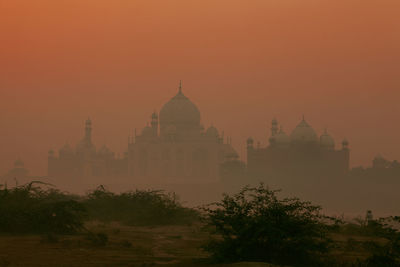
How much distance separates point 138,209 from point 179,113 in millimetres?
49802

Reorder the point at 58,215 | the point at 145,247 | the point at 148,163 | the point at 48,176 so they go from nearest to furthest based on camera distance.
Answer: the point at 145,247 < the point at 58,215 < the point at 148,163 < the point at 48,176

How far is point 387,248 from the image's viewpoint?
658 centimetres

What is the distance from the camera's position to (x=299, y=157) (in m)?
56.2

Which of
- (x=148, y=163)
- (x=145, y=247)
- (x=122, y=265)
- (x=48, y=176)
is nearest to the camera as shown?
(x=122, y=265)

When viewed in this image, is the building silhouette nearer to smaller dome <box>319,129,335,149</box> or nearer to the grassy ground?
smaller dome <box>319,129,335,149</box>

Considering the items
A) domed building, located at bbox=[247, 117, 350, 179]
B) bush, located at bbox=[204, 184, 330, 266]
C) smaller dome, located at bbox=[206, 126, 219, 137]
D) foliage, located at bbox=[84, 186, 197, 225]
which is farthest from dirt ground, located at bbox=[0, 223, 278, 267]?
smaller dome, located at bbox=[206, 126, 219, 137]

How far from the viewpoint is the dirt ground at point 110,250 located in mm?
6670

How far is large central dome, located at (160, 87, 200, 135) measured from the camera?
61.5m

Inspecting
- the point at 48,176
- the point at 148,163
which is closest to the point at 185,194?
the point at 148,163

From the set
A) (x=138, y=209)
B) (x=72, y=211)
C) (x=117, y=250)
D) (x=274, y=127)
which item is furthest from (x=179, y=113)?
(x=117, y=250)

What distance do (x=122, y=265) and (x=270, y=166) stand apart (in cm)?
5101

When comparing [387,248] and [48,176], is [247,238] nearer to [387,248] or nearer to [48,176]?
[387,248]

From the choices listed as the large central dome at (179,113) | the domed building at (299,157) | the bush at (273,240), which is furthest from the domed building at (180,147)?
the bush at (273,240)

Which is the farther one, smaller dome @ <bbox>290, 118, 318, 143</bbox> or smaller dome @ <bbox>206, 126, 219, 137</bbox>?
smaller dome @ <bbox>206, 126, 219, 137</bbox>
